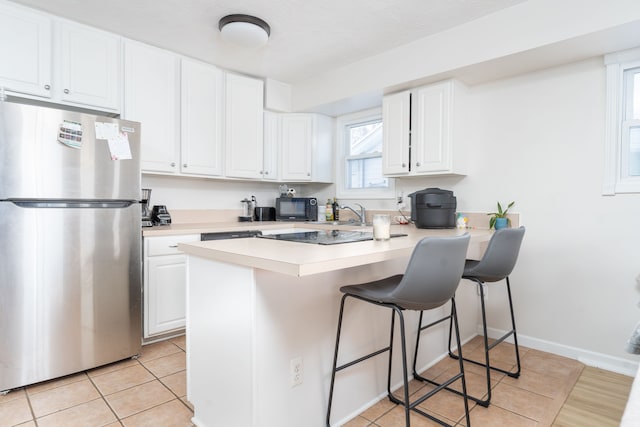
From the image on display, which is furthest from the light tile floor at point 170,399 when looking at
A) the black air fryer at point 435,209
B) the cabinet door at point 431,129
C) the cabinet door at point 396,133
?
the cabinet door at point 396,133

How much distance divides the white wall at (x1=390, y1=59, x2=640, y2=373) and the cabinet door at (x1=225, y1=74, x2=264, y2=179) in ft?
6.68

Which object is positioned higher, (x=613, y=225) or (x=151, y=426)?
(x=613, y=225)

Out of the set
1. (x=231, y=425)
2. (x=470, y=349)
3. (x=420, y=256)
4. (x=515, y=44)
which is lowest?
(x=470, y=349)

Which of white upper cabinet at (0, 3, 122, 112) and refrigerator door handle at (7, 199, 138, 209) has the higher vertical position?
white upper cabinet at (0, 3, 122, 112)

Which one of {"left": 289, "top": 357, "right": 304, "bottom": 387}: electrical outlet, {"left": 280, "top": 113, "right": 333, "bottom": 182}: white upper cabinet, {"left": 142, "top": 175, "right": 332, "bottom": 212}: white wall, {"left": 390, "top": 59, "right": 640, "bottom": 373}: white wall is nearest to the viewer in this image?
{"left": 289, "top": 357, "right": 304, "bottom": 387}: electrical outlet

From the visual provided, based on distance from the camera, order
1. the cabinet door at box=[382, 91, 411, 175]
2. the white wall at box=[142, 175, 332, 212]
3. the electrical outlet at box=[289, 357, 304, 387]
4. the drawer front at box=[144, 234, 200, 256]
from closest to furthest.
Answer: the electrical outlet at box=[289, 357, 304, 387] < the drawer front at box=[144, 234, 200, 256] < the cabinet door at box=[382, 91, 411, 175] < the white wall at box=[142, 175, 332, 212]

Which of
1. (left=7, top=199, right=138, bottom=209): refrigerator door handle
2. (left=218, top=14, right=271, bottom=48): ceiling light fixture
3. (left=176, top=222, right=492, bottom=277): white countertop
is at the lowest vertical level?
(left=176, top=222, right=492, bottom=277): white countertop

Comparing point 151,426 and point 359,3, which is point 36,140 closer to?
point 151,426

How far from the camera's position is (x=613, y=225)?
2.35 meters

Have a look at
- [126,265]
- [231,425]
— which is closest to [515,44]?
Answer: [231,425]

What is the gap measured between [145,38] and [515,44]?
2.77 meters

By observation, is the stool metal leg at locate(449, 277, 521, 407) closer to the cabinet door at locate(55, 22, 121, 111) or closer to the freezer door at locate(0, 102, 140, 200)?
the freezer door at locate(0, 102, 140, 200)

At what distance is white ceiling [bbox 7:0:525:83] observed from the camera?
2.37 metres

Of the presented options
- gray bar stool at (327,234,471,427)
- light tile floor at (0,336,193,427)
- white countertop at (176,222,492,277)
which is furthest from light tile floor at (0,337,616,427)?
white countertop at (176,222,492,277)
